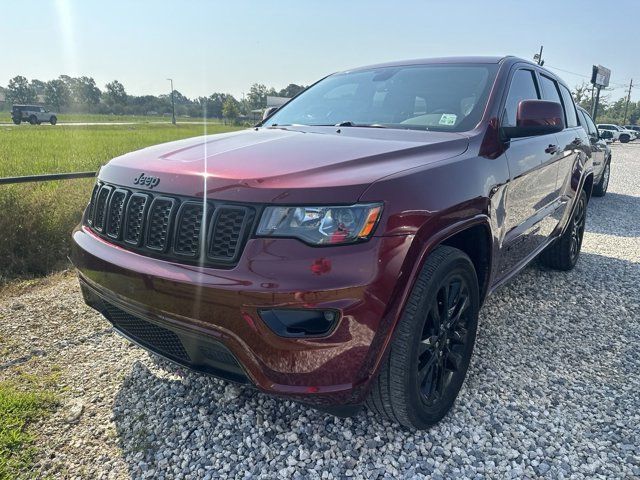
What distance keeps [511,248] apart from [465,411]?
111cm

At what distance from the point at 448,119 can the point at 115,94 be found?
10300cm

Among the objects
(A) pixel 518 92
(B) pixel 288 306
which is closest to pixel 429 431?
(B) pixel 288 306

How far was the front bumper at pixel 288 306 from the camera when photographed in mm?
1683

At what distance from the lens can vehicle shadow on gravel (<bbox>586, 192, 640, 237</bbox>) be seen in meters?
7.05

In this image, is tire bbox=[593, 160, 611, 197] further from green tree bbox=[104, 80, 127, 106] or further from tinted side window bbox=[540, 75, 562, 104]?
green tree bbox=[104, 80, 127, 106]

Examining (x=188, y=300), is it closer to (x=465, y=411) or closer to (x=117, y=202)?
(x=117, y=202)

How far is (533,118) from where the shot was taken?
2604mm

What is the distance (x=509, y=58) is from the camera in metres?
3.18

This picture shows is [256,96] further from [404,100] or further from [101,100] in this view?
[404,100]

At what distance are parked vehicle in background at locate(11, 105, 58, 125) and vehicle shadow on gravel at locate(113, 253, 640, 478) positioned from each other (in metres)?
50.9

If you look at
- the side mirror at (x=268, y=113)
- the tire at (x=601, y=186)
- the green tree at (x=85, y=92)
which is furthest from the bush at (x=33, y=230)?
the green tree at (x=85, y=92)

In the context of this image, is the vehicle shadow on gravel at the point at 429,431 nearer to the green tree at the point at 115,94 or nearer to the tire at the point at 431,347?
the tire at the point at 431,347

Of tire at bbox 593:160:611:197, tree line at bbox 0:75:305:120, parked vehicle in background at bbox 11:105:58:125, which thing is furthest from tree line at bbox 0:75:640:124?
tire at bbox 593:160:611:197

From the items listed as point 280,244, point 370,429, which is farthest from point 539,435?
point 280,244
